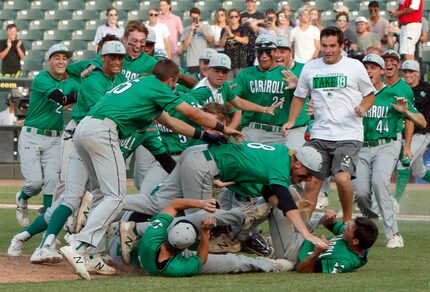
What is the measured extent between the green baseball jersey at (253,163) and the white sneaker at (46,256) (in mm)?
1525

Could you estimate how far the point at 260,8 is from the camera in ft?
73.2

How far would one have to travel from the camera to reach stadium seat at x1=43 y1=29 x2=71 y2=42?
24891 mm

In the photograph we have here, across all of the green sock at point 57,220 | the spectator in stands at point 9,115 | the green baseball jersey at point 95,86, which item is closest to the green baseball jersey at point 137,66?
the green baseball jersey at point 95,86

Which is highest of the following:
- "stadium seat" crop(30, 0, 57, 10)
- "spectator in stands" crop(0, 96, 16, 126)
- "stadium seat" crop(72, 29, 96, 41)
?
"stadium seat" crop(30, 0, 57, 10)

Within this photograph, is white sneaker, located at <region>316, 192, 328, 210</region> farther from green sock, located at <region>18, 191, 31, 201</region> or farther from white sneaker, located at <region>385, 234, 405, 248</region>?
green sock, located at <region>18, 191, 31, 201</region>

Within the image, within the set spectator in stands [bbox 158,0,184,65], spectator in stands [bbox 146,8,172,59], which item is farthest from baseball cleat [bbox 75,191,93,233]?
spectator in stands [bbox 158,0,184,65]

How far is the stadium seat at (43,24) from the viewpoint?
25453mm

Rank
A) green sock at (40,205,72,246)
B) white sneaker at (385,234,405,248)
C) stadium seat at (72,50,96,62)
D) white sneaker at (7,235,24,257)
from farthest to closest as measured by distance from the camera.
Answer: stadium seat at (72,50,96,62) → white sneaker at (385,234,405,248) → white sneaker at (7,235,24,257) → green sock at (40,205,72,246)

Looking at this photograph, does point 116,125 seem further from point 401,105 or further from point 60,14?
point 60,14

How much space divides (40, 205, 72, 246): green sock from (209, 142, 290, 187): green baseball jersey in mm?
1426

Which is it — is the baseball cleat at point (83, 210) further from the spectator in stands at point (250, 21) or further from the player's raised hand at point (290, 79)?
the spectator in stands at point (250, 21)

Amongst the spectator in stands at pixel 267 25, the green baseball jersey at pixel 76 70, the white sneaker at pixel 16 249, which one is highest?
the green baseball jersey at pixel 76 70

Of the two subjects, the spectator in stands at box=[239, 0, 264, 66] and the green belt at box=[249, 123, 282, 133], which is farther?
the spectator in stands at box=[239, 0, 264, 66]

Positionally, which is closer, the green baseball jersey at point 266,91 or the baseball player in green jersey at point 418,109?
the green baseball jersey at point 266,91
